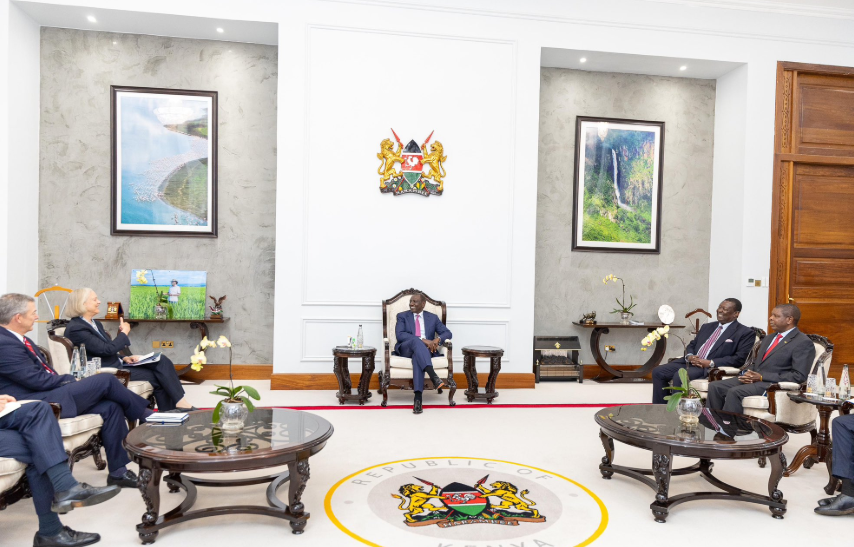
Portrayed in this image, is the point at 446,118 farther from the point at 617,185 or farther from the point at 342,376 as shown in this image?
the point at 342,376

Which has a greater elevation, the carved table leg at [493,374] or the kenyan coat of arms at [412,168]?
the kenyan coat of arms at [412,168]

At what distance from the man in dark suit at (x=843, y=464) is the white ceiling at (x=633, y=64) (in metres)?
5.28

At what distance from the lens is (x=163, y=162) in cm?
714

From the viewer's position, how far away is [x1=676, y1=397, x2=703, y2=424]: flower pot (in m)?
3.63

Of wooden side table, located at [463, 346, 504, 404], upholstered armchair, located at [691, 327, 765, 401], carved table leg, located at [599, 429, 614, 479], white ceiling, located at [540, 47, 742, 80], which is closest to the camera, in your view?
carved table leg, located at [599, 429, 614, 479]

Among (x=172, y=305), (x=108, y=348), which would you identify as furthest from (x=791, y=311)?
(x=172, y=305)

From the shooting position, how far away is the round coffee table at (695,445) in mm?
3338

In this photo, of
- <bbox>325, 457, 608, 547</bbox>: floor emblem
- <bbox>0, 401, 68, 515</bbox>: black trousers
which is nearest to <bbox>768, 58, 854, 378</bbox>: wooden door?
<bbox>325, 457, 608, 547</bbox>: floor emblem

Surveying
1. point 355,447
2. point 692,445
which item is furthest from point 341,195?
point 692,445

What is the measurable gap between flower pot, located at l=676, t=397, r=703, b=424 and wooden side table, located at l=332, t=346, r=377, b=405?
332 centimetres

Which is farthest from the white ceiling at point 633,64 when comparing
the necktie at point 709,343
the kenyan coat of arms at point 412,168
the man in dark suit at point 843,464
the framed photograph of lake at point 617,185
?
the man in dark suit at point 843,464

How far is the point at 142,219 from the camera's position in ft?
23.3

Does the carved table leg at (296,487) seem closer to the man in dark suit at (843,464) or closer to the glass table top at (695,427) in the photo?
the glass table top at (695,427)

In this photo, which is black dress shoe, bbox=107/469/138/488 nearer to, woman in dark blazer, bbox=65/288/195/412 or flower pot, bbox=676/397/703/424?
woman in dark blazer, bbox=65/288/195/412
